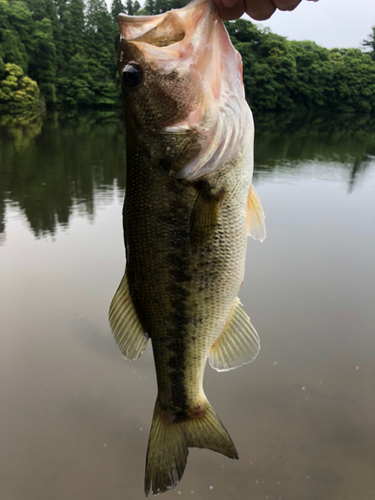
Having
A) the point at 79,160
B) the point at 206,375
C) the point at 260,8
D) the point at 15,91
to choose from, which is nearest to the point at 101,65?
the point at 15,91

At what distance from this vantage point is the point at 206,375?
3.94 m

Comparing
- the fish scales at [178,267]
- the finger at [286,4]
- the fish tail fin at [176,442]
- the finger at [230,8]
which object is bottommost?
the fish tail fin at [176,442]

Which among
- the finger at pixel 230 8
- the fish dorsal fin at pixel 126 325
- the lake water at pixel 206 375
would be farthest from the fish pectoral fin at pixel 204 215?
the lake water at pixel 206 375

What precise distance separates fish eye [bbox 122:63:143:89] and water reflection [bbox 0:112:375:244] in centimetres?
647

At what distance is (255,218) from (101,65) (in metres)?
48.4

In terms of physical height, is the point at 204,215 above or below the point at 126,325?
above

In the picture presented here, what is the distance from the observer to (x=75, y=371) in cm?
401

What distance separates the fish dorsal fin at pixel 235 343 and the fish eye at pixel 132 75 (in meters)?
1.03

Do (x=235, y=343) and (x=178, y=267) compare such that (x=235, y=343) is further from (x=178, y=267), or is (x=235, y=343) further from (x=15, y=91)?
(x=15, y=91)

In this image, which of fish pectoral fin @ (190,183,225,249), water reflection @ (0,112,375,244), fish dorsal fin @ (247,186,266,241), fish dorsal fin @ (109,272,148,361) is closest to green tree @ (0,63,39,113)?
water reflection @ (0,112,375,244)

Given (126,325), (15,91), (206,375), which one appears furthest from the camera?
(15,91)

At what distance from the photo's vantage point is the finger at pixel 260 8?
1408 mm

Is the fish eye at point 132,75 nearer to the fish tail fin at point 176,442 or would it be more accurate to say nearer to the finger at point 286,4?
the finger at point 286,4

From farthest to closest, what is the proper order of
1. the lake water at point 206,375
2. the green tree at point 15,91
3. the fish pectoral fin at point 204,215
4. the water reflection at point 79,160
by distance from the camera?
the green tree at point 15,91 → the water reflection at point 79,160 → the lake water at point 206,375 → the fish pectoral fin at point 204,215
